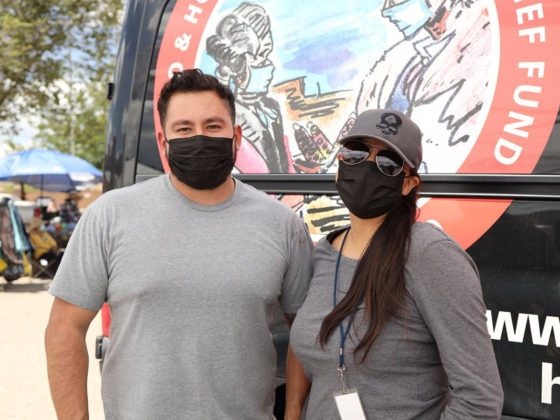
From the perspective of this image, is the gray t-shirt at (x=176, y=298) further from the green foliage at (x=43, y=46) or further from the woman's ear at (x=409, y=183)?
the green foliage at (x=43, y=46)

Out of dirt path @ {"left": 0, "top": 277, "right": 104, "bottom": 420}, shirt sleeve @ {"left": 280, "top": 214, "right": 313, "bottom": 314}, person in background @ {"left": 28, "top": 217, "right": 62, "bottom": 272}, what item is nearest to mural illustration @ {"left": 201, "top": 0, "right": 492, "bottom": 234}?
shirt sleeve @ {"left": 280, "top": 214, "right": 313, "bottom": 314}

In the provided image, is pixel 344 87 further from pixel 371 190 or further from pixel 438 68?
pixel 371 190

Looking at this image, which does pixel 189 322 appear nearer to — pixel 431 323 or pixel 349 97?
pixel 431 323

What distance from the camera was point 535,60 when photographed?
1.74m

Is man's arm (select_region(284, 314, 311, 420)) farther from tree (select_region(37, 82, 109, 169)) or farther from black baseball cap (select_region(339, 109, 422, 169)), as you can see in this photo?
tree (select_region(37, 82, 109, 169))

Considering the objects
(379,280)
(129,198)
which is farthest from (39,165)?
(379,280)

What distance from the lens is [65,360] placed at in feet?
5.59

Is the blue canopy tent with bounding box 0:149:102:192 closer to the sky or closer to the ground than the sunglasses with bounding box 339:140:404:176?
closer to the ground

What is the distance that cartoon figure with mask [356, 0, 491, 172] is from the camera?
185cm

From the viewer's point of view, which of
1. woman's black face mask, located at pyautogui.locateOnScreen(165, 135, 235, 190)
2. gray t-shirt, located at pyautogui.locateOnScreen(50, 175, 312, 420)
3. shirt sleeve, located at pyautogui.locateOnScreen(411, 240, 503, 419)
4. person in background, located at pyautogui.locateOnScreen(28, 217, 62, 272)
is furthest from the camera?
person in background, located at pyautogui.locateOnScreen(28, 217, 62, 272)

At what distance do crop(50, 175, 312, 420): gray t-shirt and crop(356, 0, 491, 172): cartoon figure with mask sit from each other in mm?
692

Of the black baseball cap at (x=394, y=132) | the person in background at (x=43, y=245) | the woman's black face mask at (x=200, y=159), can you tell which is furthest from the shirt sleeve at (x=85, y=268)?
the person in background at (x=43, y=245)

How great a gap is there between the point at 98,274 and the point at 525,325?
1.30 meters

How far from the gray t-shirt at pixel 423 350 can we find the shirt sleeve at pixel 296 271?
0.70 feet
